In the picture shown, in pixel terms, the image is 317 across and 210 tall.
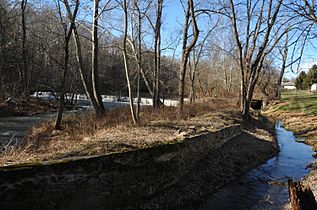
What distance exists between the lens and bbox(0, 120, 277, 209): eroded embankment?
5.19 metres

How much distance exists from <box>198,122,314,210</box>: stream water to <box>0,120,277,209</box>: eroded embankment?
385mm

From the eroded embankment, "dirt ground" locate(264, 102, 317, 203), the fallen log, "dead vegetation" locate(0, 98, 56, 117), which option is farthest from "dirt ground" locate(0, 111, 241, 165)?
"dead vegetation" locate(0, 98, 56, 117)

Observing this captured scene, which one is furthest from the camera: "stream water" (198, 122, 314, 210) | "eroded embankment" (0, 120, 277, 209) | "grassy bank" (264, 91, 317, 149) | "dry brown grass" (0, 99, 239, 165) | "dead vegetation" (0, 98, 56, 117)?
"dead vegetation" (0, 98, 56, 117)

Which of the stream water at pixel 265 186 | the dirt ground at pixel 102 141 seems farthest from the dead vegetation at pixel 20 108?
the stream water at pixel 265 186

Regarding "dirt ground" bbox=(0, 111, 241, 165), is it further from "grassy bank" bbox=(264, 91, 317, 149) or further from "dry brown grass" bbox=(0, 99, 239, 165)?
"grassy bank" bbox=(264, 91, 317, 149)

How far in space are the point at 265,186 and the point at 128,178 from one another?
15.4 ft

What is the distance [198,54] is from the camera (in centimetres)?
2808

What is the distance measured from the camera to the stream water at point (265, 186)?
773 centimetres

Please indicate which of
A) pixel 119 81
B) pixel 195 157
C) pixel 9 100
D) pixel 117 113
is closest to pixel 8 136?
pixel 117 113

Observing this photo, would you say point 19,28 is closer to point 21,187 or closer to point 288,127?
point 288,127

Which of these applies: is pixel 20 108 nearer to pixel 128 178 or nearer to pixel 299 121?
pixel 128 178

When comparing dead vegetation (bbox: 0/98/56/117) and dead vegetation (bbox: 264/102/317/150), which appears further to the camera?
dead vegetation (bbox: 0/98/56/117)

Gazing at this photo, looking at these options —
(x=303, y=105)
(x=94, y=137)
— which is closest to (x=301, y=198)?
(x=94, y=137)

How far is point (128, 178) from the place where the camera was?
670cm
